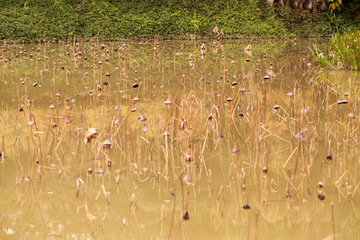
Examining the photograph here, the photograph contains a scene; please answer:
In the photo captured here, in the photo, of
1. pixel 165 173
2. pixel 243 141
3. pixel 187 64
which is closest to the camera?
pixel 165 173

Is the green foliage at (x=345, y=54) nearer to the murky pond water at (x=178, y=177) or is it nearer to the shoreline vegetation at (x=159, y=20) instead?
the murky pond water at (x=178, y=177)

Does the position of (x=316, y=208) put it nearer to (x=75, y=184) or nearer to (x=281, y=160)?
(x=281, y=160)

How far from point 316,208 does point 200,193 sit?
30.0 inches

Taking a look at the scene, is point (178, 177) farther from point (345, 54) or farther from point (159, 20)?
point (159, 20)

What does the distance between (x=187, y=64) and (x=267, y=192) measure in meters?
7.82

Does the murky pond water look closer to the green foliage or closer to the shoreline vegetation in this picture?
the green foliage

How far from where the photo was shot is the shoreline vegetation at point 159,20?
17.3m

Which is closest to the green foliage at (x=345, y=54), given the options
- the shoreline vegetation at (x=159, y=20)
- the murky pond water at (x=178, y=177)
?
the murky pond water at (x=178, y=177)

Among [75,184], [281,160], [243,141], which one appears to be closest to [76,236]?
[75,184]

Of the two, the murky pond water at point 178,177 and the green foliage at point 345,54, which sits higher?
the green foliage at point 345,54

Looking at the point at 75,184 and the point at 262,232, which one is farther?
the point at 75,184

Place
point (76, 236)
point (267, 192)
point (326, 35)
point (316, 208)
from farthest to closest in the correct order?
point (326, 35) < point (267, 192) < point (316, 208) < point (76, 236)

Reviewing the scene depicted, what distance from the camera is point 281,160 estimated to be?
177 inches

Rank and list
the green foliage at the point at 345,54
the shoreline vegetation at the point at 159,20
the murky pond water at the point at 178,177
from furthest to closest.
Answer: the shoreline vegetation at the point at 159,20, the green foliage at the point at 345,54, the murky pond water at the point at 178,177
